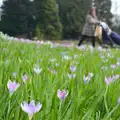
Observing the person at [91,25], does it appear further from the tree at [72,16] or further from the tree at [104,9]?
the tree at [104,9]

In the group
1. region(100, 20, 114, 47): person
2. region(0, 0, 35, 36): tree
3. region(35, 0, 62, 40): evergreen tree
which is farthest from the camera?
region(0, 0, 35, 36): tree

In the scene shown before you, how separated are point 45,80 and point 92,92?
204 mm

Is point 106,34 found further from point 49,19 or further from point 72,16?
point 72,16

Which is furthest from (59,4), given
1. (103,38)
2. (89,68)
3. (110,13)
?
(89,68)

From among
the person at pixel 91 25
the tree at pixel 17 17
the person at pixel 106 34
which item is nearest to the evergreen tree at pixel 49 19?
the tree at pixel 17 17

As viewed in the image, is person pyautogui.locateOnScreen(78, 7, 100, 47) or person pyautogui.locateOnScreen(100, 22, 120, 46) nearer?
person pyautogui.locateOnScreen(78, 7, 100, 47)

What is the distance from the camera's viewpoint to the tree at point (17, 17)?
39.2 meters

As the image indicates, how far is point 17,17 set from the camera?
39969mm

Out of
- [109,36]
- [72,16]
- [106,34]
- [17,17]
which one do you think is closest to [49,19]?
[72,16]

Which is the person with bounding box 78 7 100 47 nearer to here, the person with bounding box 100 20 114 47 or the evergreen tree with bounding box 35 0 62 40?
the person with bounding box 100 20 114 47

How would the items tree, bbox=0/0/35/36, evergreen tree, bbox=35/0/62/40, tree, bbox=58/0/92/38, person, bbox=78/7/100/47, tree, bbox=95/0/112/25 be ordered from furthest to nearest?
1. tree, bbox=95/0/112/25
2. tree, bbox=58/0/92/38
3. tree, bbox=0/0/35/36
4. evergreen tree, bbox=35/0/62/40
5. person, bbox=78/7/100/47

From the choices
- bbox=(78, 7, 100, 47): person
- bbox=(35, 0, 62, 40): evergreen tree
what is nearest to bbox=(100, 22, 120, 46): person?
bbox=(78, 7, 100, 47): person

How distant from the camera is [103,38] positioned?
13977 millimetres

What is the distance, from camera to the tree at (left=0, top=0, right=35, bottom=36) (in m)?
39.2
